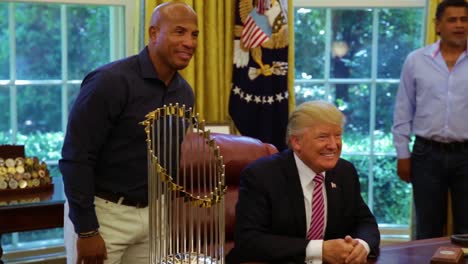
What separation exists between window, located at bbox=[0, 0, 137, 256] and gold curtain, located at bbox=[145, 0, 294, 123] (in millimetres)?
403

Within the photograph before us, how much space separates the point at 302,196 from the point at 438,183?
1.54m

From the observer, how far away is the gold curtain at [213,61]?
3730 millimetres

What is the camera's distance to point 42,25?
371cm

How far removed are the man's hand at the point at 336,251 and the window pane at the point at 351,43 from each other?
7.75 feet

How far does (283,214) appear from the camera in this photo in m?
2.25

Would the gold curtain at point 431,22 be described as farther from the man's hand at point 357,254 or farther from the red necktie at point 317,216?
the man's hand at point 357,254

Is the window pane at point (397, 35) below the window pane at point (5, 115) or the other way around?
the other way around

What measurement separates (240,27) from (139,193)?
1736 millimetres

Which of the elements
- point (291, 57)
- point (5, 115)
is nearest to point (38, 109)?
point (5, 115)

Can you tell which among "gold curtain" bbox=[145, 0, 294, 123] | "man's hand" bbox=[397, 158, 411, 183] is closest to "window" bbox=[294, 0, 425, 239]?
"gold curtain" bbox=[145, 0, 294, 123]

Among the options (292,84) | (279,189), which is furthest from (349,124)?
(279,189)

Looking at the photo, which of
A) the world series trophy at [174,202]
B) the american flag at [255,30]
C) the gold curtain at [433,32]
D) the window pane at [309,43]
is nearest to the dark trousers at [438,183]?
the gold curtain at [433,32]

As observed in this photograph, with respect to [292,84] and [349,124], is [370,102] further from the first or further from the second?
[292,84]

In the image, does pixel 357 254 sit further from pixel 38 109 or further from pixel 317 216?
pixel 38 109
